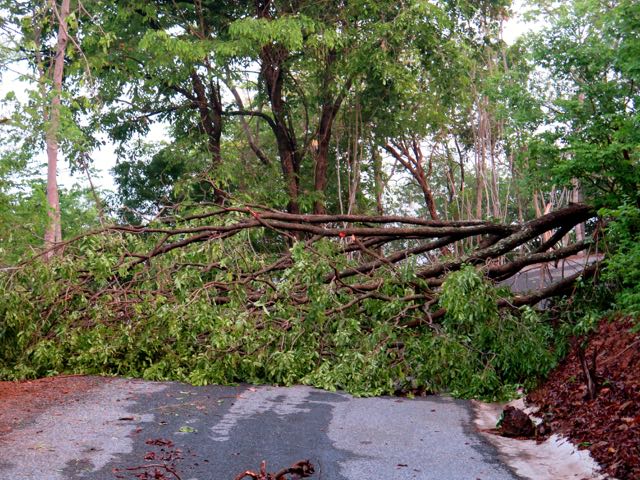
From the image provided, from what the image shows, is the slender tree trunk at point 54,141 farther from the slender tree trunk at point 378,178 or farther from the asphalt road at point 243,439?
the slender tree trunk at point 378,178

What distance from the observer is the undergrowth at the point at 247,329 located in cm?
1007

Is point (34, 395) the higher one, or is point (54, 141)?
point (54, 141)

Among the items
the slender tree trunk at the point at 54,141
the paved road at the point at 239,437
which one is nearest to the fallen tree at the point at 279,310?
the paved road at the point at 239,437

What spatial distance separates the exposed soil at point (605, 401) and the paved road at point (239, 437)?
789mm

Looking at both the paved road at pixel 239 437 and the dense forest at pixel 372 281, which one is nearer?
the paved road at pixel 239 437

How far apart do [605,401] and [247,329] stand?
4.65m

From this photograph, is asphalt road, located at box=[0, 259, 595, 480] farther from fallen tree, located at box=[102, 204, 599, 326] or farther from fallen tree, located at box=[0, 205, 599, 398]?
fallen tree, located at box=[102, 204, 599, 326]

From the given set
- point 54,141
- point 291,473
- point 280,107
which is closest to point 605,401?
point 291,473

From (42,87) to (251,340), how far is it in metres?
10.0

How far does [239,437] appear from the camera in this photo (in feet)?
23.7

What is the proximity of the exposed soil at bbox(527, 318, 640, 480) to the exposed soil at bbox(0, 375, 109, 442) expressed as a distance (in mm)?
5089

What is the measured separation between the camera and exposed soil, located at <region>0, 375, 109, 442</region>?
7.69m

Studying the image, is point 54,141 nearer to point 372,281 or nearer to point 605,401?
point 372,281

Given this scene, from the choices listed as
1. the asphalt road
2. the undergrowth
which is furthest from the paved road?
the undergrowth
